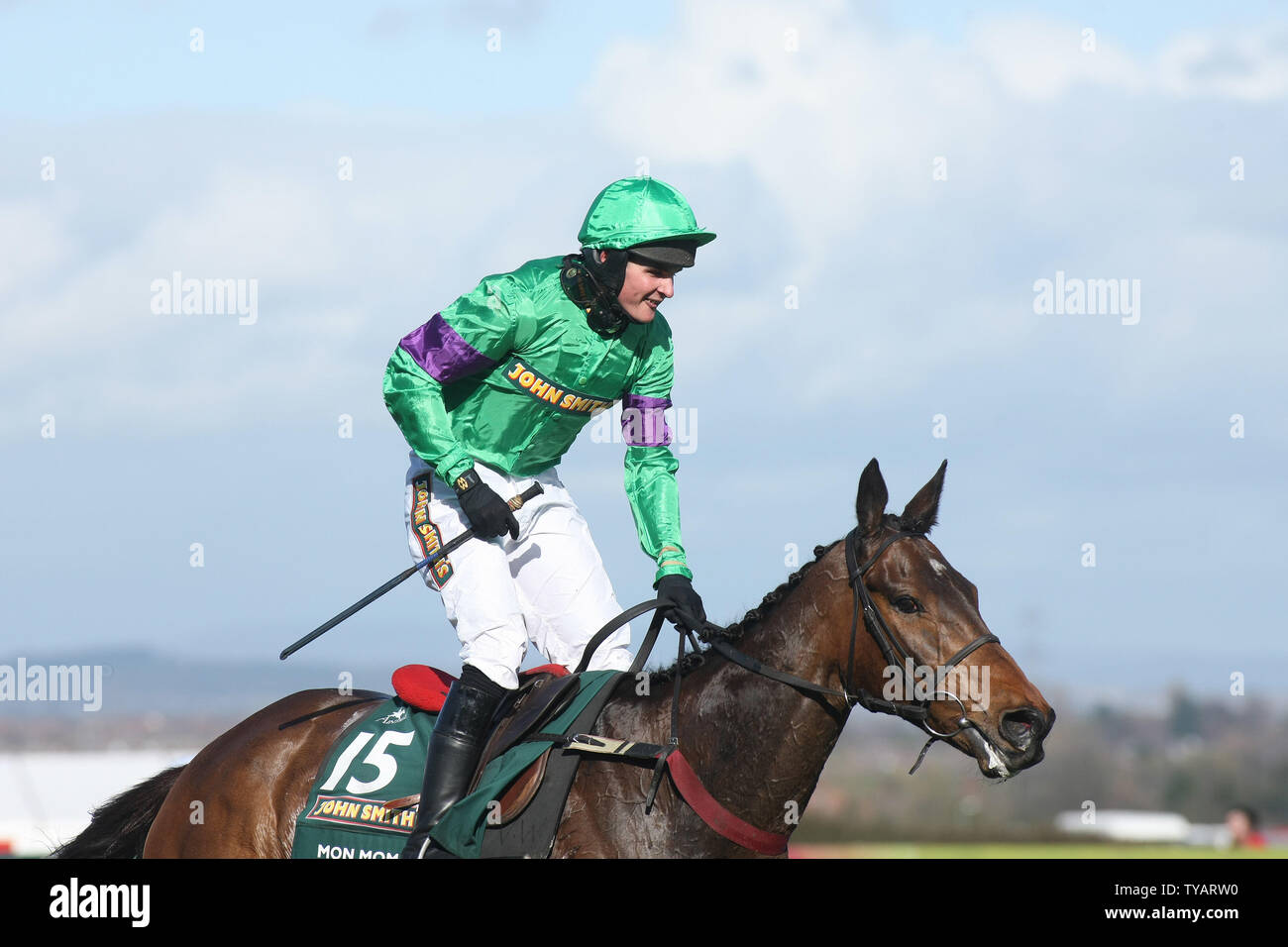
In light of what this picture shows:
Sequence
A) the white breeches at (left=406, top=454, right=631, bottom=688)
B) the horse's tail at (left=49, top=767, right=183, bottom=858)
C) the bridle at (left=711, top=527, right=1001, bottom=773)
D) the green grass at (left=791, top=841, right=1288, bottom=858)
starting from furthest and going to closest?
the green grass at (left=791, top=841, right=1288, bottom=858) < the horse's tail at (left=49, top=767, right=183, bottom=858) < the white breeches at (left=406, top=454, right=631, bottom=688) < the bridle at (left=711, top=527, right=1001, bottom=773)

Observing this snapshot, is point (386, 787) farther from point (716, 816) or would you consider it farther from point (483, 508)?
point (716, 816)

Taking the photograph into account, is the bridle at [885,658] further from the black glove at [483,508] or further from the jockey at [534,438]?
the black glove at [483,508]

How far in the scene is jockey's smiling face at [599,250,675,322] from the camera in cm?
532

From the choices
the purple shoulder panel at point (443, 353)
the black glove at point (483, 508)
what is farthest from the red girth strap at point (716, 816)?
the purple shoulder panel at point (443, 353)

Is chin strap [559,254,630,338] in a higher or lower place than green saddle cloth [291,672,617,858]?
higher

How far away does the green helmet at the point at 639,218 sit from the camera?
207 inches

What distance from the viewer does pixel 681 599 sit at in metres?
5.33

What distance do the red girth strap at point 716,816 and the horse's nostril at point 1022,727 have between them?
837mm

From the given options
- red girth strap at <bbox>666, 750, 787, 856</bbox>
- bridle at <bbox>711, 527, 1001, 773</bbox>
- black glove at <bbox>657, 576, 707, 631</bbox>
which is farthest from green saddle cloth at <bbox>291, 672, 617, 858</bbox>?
bridle at <bbox>711, 527, 1001, 773</bbox>

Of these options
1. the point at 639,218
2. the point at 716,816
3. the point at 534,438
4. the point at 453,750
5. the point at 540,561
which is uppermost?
the point at 639,218

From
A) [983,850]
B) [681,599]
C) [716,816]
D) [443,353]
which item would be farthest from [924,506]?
[983,850]

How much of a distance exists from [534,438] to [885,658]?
1.66 metres

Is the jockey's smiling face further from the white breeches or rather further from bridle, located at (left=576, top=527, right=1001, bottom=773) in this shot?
bridle, located at (left=576, top=527, right=1001, bottom=773)

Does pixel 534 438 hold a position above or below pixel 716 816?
above
